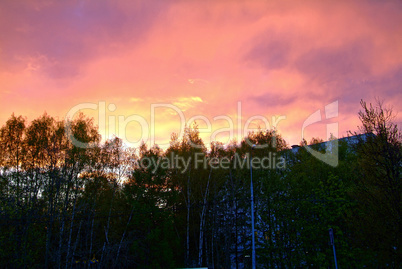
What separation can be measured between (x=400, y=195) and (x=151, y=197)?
2272 centimetres

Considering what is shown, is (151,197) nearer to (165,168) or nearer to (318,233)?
(165,168)

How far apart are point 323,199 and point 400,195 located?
9.19 m

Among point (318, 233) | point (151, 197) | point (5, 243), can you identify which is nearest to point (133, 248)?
point (151, 197)

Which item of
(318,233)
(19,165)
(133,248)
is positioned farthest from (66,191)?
(318,233)

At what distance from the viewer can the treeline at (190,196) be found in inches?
516

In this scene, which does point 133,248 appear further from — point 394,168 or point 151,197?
point 394,168

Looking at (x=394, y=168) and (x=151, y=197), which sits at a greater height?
(x=394, y=168)

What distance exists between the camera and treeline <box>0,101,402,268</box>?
13.1 m

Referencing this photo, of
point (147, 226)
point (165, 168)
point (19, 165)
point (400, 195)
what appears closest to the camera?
point (400, 195)

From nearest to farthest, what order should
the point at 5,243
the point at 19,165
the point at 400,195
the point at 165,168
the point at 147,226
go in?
the point at 400,195 → the point at 5,243 → the point at 19,165 → the point at 147,226 → the point at 165,168

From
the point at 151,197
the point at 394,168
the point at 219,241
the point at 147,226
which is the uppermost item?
the point at 394,168

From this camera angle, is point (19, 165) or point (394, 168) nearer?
point (394, 168)

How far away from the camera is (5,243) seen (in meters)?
20.1

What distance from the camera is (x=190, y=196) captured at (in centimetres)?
3002
